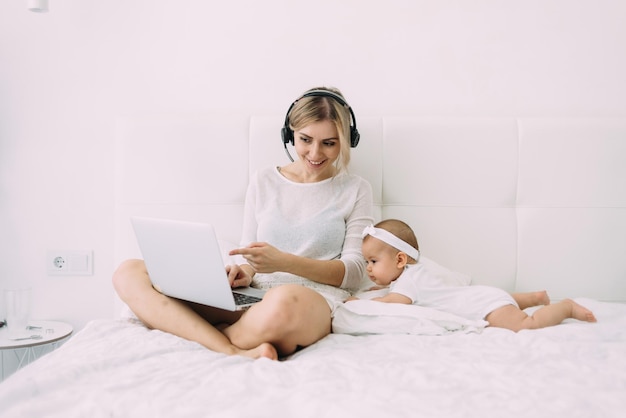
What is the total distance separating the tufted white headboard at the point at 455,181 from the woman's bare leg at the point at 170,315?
1.53ft

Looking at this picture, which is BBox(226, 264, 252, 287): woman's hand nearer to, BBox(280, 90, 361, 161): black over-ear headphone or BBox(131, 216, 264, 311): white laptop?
BBox(131, 216, 264, 311): white laptop

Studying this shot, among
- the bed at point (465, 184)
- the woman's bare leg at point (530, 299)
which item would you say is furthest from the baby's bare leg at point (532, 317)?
the bed at point (465, 184)

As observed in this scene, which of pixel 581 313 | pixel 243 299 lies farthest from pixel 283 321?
pixel 581 313

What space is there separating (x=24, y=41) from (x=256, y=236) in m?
1.09

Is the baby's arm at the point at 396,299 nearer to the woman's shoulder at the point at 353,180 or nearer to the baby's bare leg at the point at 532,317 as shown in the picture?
the baby's bare leg at the point at 532,317

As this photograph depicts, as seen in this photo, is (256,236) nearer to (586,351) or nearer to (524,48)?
(586,351)

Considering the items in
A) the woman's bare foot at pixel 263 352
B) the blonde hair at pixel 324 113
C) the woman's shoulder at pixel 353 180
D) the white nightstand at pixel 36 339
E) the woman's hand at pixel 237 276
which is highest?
the blonde hair at pixel 324 113

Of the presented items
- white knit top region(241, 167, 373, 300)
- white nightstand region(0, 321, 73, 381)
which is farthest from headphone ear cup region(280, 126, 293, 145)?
white nightstand region(0, 321, 73, 381)

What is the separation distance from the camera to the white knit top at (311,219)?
5.12 feet

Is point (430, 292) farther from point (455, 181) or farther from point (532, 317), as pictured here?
point (455, 181)

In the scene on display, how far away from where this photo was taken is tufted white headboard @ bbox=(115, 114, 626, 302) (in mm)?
1829

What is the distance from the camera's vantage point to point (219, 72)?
2004mm

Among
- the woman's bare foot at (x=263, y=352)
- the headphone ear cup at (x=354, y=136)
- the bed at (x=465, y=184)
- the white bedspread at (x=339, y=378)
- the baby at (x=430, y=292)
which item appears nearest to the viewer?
the white bedspread at (x=339, y=378)

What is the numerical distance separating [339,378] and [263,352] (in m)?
0.21
